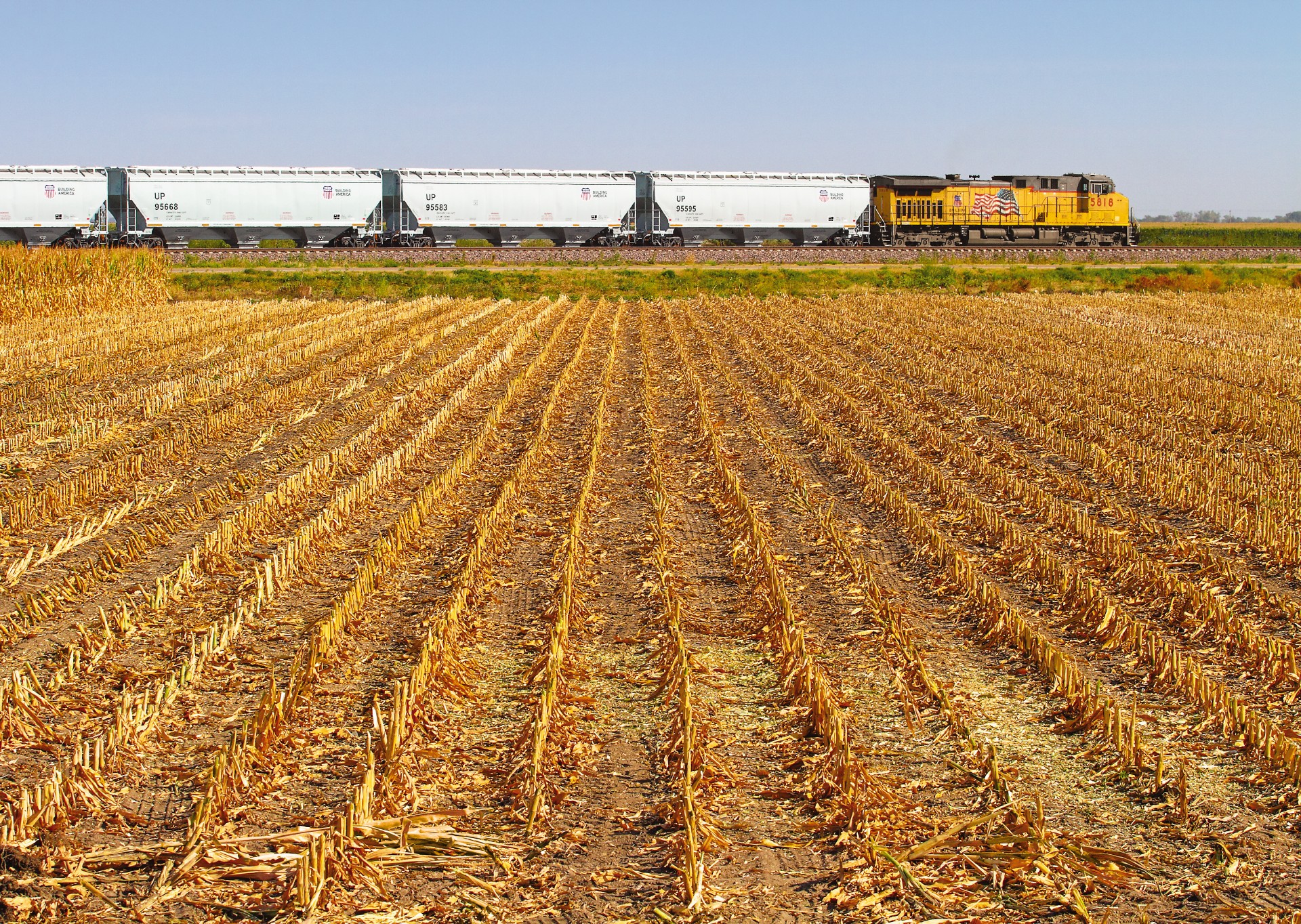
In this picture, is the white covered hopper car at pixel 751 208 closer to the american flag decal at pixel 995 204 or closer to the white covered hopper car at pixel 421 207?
the white covered hopper car at pixel 421 207

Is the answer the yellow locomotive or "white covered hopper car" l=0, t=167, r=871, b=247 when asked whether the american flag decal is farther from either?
"white covered hopper car" l=0, t=167, r=871, b=247

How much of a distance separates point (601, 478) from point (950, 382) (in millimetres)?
8933

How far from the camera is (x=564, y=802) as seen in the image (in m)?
6.04

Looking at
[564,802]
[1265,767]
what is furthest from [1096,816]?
[564,802]

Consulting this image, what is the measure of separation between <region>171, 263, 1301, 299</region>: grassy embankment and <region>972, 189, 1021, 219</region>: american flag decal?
8.61 m

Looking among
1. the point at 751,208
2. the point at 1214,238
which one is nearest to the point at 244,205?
the point at 751,208

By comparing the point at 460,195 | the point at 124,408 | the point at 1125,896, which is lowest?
the point at 1125,896

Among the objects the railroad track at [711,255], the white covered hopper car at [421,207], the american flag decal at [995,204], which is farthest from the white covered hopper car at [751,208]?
the american flag decal at [995,204]

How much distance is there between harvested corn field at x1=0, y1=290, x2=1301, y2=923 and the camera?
5.36 meters

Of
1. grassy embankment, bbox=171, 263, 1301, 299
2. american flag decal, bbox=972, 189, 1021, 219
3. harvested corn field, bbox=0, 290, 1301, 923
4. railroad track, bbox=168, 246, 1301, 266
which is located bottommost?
harvested corn field, bbox=0, 290, 1301, 923

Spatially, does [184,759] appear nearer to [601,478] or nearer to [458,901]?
[458,901]

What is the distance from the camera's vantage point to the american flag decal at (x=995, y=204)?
58.4 m

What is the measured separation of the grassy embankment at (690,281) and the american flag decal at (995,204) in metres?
8.61

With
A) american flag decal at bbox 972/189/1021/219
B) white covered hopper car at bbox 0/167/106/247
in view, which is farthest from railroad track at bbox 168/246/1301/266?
white covered hopper car at bbox 0/167/106/247
